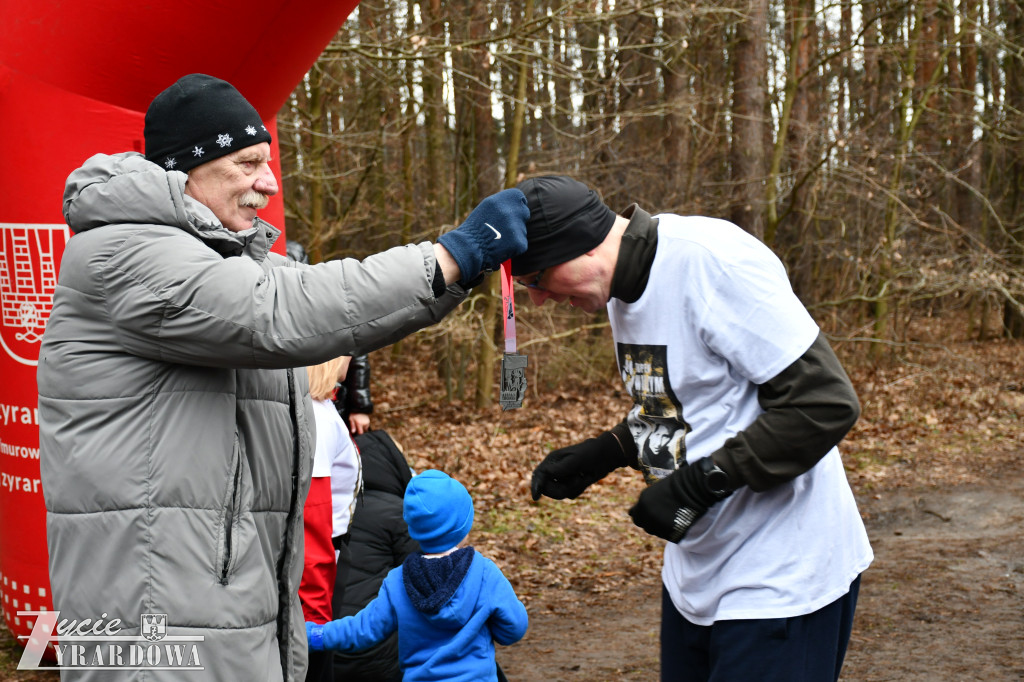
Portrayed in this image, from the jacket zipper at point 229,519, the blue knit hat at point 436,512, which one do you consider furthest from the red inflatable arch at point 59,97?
the jacket zipper at point 229,519

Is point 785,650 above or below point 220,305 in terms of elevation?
below

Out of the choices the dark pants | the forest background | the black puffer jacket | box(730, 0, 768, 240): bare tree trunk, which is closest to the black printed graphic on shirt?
the dark pants

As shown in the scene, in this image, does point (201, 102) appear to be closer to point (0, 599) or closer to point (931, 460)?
point (0, 599)

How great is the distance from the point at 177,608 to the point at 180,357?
1.86 ft

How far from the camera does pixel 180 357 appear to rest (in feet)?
6.63

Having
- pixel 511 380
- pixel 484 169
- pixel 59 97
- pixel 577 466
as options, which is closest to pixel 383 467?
pixel 577 466

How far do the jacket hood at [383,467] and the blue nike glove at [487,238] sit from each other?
2.34 m

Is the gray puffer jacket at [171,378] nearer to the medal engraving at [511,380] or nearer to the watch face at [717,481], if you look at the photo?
the medal engraving at [511,380]

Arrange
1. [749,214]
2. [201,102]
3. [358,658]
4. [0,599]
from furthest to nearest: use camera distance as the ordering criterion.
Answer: [749,214] → [0,599] → [358,658] → [201,102]

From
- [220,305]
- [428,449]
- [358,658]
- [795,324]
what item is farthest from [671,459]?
[428,449]

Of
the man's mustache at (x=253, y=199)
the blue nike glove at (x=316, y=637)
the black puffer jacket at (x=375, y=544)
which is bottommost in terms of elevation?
the black puffer jacket at (x=375, y=544)

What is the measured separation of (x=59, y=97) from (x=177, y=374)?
2.69 m

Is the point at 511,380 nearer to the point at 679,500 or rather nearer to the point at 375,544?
the point at 679,500

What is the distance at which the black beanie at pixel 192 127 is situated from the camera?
2244 millimetres
